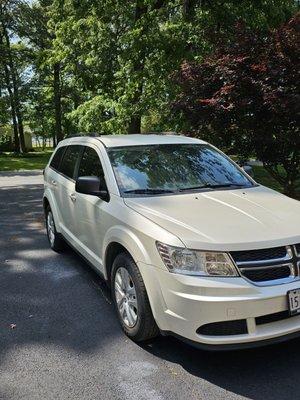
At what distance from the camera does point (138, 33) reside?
14602 millimetres

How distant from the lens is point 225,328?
10.6 feet

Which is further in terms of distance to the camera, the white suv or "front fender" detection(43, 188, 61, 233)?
"front fender" detection(43, 188, 61, 233)

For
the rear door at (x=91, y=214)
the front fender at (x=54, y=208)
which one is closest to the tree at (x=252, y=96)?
the front fender at (x=54, y=208)

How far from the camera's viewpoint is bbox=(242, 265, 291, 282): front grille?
3258mm

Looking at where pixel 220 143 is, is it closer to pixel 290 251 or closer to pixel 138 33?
pixel 290 251

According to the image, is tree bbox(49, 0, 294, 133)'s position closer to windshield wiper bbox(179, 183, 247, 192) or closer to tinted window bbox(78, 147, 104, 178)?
tinted window bbox(78, 147, 104, 178)

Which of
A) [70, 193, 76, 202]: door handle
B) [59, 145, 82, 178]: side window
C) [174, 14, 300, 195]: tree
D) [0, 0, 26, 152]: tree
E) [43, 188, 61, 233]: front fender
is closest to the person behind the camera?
[70, 193, 76, 202]: door handle

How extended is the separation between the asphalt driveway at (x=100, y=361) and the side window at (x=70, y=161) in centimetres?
147

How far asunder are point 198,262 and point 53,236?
3832mm

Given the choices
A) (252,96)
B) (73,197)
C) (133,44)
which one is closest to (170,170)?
(73,197)

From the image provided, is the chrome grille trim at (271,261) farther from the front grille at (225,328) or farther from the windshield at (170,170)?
the windshield at (170,170)

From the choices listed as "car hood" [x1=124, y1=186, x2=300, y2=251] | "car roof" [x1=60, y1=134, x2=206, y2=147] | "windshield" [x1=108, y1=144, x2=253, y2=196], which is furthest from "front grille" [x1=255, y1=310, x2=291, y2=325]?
"car roof" [x1=60, y1=134, x2=206, y2=147]

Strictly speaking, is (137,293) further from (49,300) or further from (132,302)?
(49,300)

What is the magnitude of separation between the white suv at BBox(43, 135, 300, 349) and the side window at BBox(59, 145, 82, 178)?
1.73 feet
